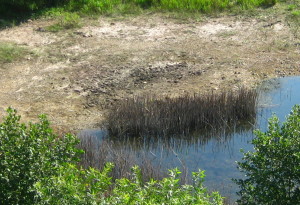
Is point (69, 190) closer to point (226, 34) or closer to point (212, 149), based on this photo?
point (212, 149)

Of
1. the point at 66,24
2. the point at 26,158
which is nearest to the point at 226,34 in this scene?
the point at 66,24

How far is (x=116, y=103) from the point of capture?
11.1 metres

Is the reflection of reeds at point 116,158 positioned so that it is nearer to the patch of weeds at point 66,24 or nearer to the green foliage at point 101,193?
the green foliage at point 101,193

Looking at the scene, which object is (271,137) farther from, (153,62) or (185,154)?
(153,62)

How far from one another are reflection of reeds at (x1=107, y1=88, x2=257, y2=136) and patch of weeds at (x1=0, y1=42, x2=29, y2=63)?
3.19 meters

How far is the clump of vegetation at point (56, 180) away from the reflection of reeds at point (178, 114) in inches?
147

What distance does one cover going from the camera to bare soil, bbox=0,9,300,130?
37.3 feet

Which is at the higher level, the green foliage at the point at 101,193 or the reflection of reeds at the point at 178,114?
the green foliage at the point at 101,193

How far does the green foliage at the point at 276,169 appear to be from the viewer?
20.6 feet

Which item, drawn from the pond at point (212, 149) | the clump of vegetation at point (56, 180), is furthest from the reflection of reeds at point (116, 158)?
the clump of vegetation at point (56, 180)

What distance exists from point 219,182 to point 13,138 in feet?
12.1

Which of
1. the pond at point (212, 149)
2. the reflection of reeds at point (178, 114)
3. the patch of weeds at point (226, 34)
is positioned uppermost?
the patch of weeds at point (226, 34)

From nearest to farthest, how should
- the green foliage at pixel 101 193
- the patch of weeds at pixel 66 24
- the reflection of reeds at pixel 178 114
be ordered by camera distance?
the green foliage at pixel 101 193
the reflection of reeds at pixel 178 114
the patch of weeds at pixel 66 24

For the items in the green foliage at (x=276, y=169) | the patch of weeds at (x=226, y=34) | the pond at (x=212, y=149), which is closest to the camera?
the green foliage at (x=276, y=169)
